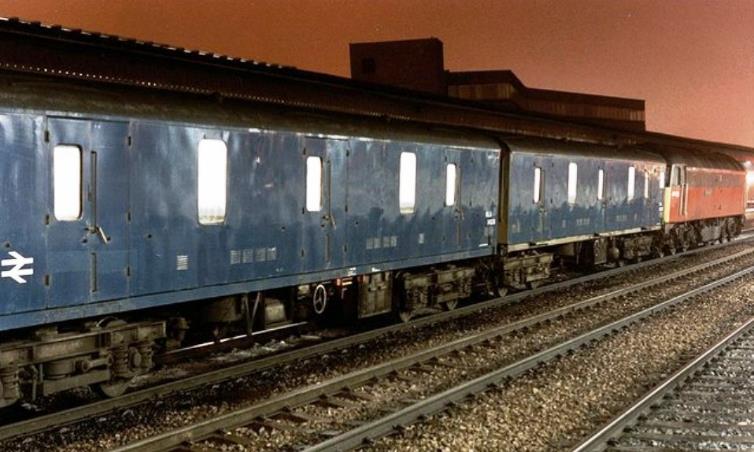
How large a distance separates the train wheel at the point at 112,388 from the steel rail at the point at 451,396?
2.84 meters

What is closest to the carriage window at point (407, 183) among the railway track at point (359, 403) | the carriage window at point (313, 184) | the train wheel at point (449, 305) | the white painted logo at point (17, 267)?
the carriage window at point (313, 184)

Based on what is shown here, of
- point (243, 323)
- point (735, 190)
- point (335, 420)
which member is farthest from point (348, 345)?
point (735, 190)

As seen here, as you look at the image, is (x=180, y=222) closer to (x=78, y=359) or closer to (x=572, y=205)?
(x=78, y=359)

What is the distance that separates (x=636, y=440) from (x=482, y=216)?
849 centimetres

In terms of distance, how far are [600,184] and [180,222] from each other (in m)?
14.9

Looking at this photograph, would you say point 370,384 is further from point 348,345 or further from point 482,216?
point 482,216

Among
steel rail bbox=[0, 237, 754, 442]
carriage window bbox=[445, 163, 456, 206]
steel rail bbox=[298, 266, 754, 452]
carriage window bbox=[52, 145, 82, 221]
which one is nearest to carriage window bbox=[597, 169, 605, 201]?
steel rail bbox=[0, 237, 754, 442]

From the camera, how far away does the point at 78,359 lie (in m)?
8.42

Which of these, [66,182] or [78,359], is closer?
[66,182]

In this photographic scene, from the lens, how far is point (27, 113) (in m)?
7.69

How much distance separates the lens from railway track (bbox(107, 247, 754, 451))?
777cm

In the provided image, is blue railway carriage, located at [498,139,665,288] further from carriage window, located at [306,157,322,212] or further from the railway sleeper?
the railway sleeper

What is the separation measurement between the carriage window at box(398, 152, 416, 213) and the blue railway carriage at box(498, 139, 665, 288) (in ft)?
12.4

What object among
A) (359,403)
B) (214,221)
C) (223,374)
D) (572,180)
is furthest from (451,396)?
(572,180)
